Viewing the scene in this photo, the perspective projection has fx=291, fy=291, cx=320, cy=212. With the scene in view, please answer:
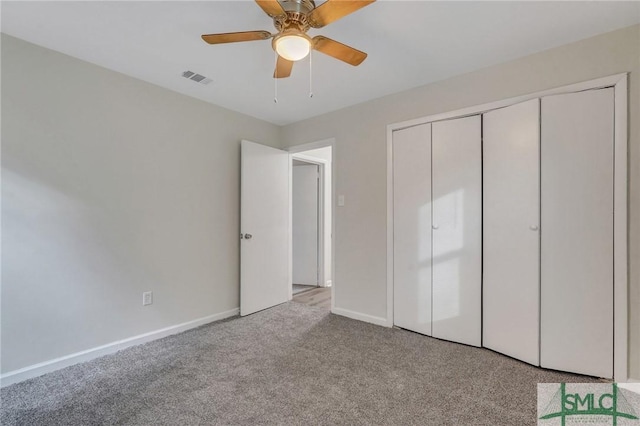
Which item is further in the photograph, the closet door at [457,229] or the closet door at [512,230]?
the closet door at [457,229]

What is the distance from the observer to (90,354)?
2.31m

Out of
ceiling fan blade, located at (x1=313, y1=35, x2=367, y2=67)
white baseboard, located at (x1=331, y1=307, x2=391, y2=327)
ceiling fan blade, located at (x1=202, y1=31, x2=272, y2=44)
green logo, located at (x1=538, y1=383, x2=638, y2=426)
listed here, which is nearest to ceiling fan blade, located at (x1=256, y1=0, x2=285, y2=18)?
ceiling fan blade, located at (x1=202, y1=31, x2=272, y2=44)

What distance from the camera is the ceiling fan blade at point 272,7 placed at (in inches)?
54.8

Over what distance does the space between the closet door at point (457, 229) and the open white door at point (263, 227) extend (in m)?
1.89

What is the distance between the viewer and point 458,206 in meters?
2.56

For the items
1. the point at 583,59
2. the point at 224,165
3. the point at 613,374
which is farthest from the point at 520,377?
the point at 224,165

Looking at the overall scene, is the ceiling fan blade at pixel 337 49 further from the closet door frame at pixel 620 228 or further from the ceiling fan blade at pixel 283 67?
the closet door frame at pixel 620 228

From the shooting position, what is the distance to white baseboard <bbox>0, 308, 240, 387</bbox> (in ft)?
6.52

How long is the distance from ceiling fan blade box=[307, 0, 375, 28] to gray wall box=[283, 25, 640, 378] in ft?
5.19

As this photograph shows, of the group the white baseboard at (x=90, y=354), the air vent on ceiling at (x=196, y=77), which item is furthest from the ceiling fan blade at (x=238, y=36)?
the white baseboard at (x=90, y=354)

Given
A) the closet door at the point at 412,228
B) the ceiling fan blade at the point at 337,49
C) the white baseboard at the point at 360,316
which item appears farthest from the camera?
the white baseboard at the point at 360,316

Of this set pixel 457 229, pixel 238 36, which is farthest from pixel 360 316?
pixel 238 36

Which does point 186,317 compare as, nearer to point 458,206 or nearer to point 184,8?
point 184,8

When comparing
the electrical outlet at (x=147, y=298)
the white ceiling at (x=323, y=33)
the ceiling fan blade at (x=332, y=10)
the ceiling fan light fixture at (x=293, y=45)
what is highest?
the white ceiling at (x=323, y=33)
